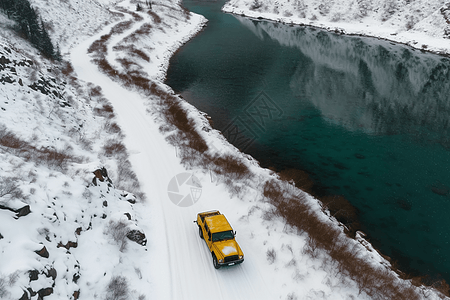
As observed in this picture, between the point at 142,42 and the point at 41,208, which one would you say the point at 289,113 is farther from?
the point at 142,42

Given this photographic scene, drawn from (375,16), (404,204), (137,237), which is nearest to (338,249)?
(404,204)

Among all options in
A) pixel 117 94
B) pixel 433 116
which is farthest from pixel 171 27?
pixel 433 116

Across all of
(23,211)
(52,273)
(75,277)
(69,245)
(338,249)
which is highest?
(23,211)

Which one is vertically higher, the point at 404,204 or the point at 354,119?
the point at 354,119

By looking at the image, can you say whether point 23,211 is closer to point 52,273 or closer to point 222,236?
point 52,273

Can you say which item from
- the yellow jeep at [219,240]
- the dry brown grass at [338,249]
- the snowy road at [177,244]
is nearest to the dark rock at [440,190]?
the dry brown grass at [338,249]

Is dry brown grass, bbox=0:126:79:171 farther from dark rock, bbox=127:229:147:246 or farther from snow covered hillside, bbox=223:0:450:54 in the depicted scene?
snow covered hillside, bbox=223:0:450:54

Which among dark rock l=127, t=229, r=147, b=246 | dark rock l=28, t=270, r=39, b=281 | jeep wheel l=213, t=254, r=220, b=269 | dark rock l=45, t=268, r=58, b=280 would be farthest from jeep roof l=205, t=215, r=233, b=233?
dark rock l=28, t=270, r=39, b=281
